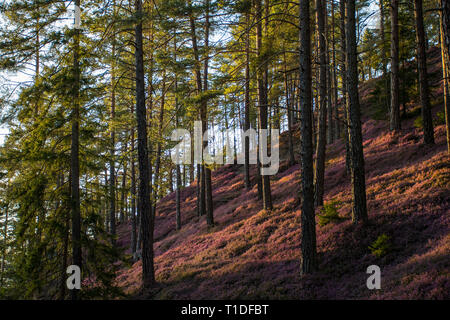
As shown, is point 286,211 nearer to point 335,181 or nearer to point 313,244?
point 335,181

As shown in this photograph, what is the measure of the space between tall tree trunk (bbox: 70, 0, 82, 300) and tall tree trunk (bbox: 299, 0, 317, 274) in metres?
6.84

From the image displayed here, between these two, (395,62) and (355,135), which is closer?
(355,135)

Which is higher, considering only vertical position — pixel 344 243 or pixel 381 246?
pixel 381 246

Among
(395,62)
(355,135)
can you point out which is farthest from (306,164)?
(395,62)

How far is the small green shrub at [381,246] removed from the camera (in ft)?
25.6

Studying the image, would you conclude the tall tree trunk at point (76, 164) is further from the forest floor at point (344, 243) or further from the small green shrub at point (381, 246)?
the small green shrub at point (381, 246)

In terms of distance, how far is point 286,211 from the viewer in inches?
566

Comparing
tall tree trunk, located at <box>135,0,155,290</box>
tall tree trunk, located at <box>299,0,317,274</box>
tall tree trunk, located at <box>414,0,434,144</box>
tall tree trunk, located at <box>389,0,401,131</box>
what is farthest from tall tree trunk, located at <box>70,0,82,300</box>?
tall tree trunk, located at <box>389,0,401,131</box>

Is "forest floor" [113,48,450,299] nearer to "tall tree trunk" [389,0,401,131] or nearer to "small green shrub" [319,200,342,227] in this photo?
"small green shrub" [319,200,342,227]

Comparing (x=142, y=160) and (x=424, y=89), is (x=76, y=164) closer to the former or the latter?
(x=142, y=160)

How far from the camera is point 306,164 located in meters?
8.36

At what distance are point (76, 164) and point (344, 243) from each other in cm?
913

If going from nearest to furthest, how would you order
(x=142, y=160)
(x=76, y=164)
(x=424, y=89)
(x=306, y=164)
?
(x=306, y=164), (x=76, y=164), (x=142, y=160), (x=424, y=89)

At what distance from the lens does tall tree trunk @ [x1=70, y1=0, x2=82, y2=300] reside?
875cm
